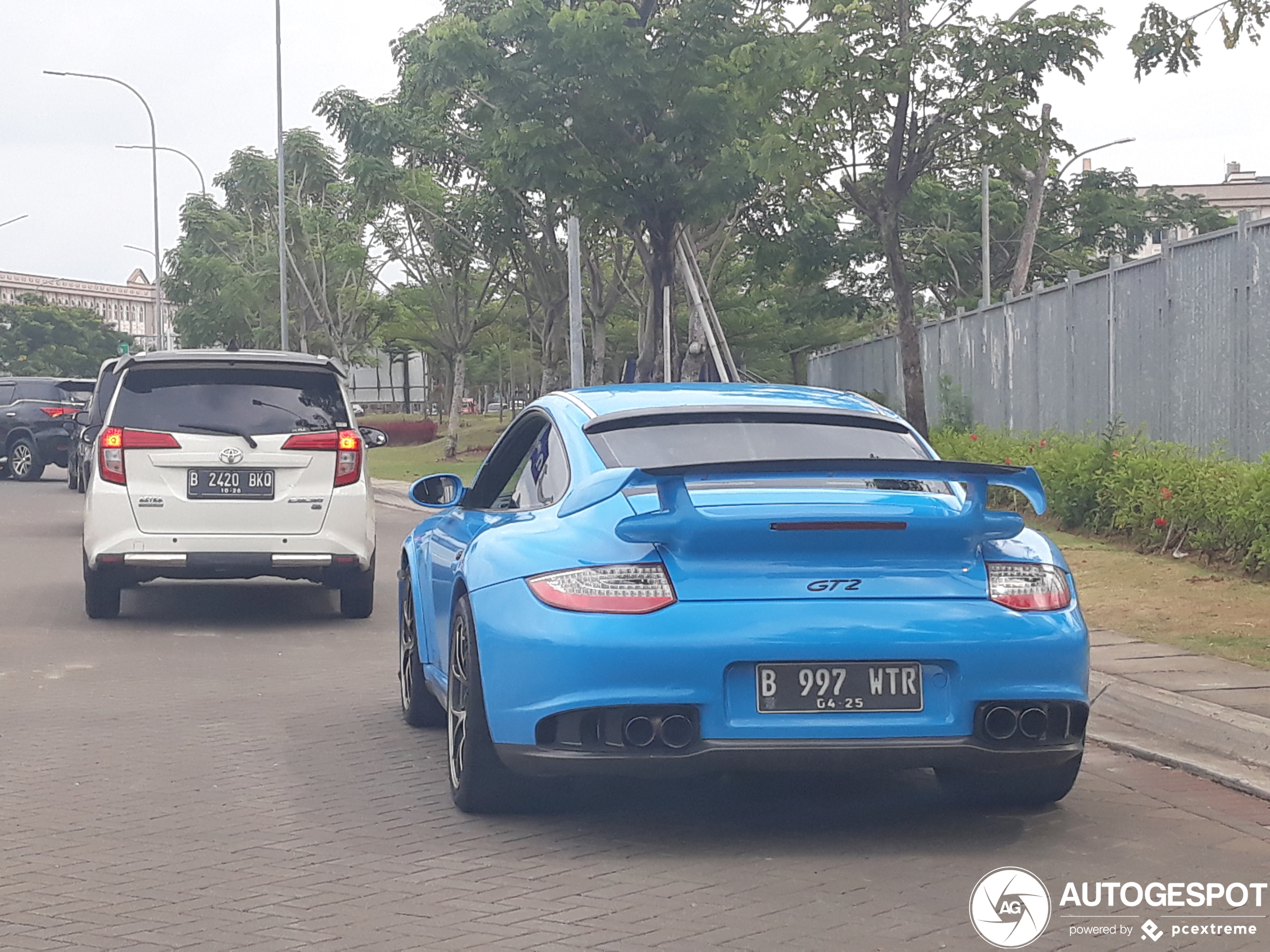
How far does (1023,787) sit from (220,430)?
700 centimetres

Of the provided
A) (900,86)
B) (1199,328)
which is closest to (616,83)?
(900,86)

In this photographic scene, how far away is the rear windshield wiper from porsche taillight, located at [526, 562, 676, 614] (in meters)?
6.54

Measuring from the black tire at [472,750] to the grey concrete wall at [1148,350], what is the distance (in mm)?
10400

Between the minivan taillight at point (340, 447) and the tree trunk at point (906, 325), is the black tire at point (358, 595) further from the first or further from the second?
the tree trunk at point (906, 325)

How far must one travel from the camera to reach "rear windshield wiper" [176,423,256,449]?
11570mm

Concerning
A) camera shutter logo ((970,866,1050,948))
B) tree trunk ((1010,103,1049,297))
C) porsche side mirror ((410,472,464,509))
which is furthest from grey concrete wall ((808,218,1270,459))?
tree trunk ((1010,103,1049,297))

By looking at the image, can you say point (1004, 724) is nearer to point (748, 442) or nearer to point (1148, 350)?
point (748, 442)

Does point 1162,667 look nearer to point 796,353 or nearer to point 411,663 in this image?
point 411,663

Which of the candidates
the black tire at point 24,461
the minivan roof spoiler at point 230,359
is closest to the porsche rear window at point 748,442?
the minivan roof spoiler at point 230,359

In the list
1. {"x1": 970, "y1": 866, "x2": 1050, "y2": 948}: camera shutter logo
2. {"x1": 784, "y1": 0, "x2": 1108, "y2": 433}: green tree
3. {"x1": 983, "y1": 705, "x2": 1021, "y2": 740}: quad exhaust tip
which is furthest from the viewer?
{"x1": 784, "y1": 0, "x2": 1108, "y2": 433}: green tree

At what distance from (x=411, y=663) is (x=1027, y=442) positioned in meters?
14.1

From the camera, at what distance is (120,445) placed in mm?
11492

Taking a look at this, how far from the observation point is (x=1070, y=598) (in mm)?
5652

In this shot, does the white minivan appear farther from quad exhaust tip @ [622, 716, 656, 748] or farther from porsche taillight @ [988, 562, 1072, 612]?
porsche taillight @ [988, 562, 1072, 612]
